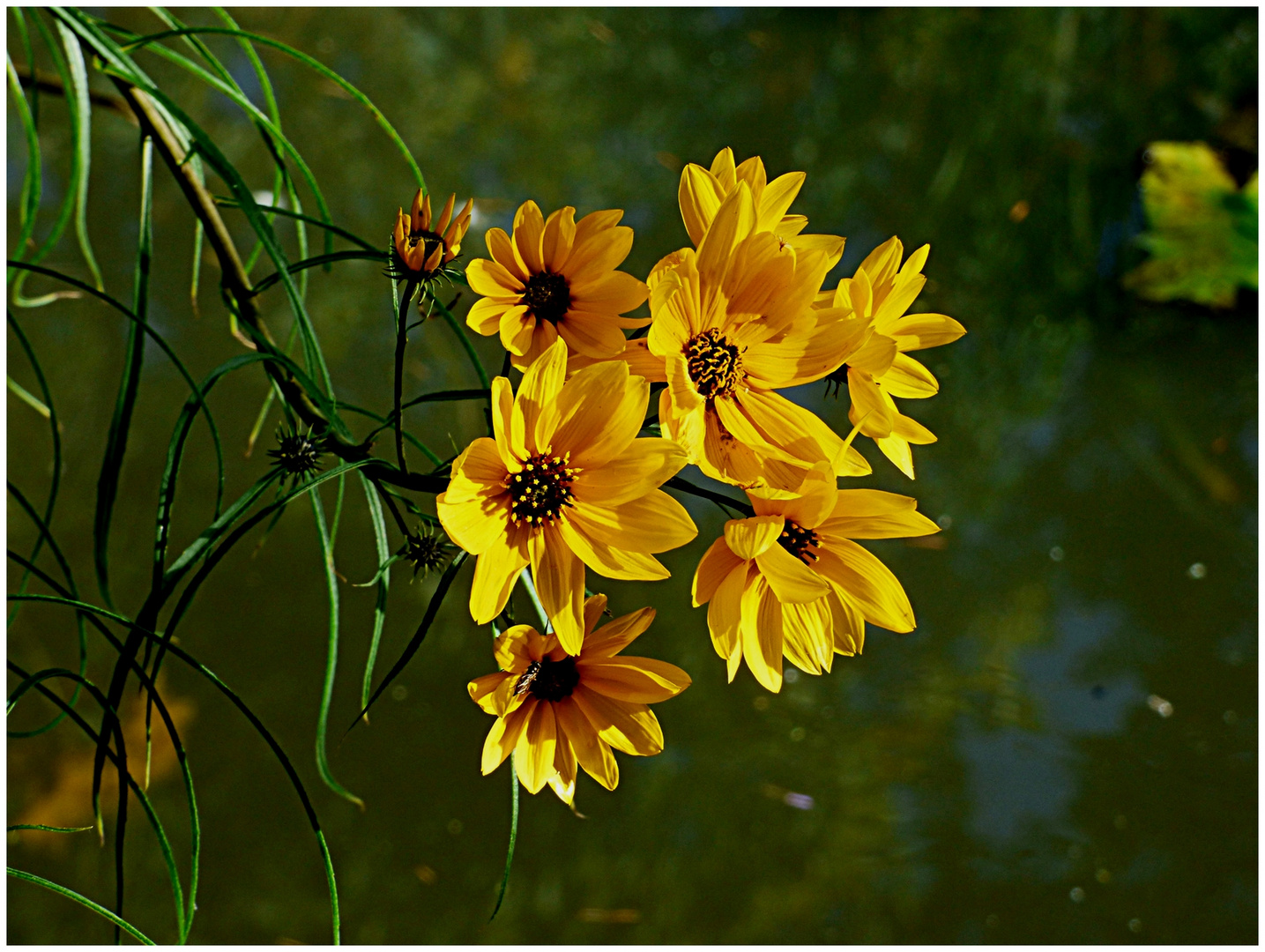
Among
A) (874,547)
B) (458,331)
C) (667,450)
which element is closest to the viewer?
(667,450)

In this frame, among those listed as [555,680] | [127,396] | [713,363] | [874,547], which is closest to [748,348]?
[713,363]

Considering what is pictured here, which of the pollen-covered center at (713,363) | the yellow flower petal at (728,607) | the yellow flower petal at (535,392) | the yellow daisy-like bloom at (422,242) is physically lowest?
the yellow flower petal at (728,607)

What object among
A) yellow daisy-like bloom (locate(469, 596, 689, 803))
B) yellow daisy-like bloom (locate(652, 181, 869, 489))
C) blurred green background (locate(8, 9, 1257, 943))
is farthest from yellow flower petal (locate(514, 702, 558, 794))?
blurred green background (locate(8, 9, 1257, 943))

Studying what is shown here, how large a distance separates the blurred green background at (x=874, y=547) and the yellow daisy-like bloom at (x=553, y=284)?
58 centimetres

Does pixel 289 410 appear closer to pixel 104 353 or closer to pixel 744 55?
pixel 104 353

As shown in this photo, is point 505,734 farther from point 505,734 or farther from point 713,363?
point 713,363

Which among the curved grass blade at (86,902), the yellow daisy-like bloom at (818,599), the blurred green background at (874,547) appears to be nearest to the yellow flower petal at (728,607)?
the yellow daisy-like bloom at (818,599)

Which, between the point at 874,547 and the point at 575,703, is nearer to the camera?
the point at 575,703

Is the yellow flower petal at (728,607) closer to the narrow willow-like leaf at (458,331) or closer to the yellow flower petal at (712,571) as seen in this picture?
the yellow flower petal at (712,571)

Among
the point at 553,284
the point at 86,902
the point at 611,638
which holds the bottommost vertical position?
the point at 86,902

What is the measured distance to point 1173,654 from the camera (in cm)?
87

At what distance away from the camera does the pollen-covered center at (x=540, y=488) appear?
0.75 ft

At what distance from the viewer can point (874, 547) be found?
75 centimetres

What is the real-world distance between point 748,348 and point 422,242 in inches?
3.7
